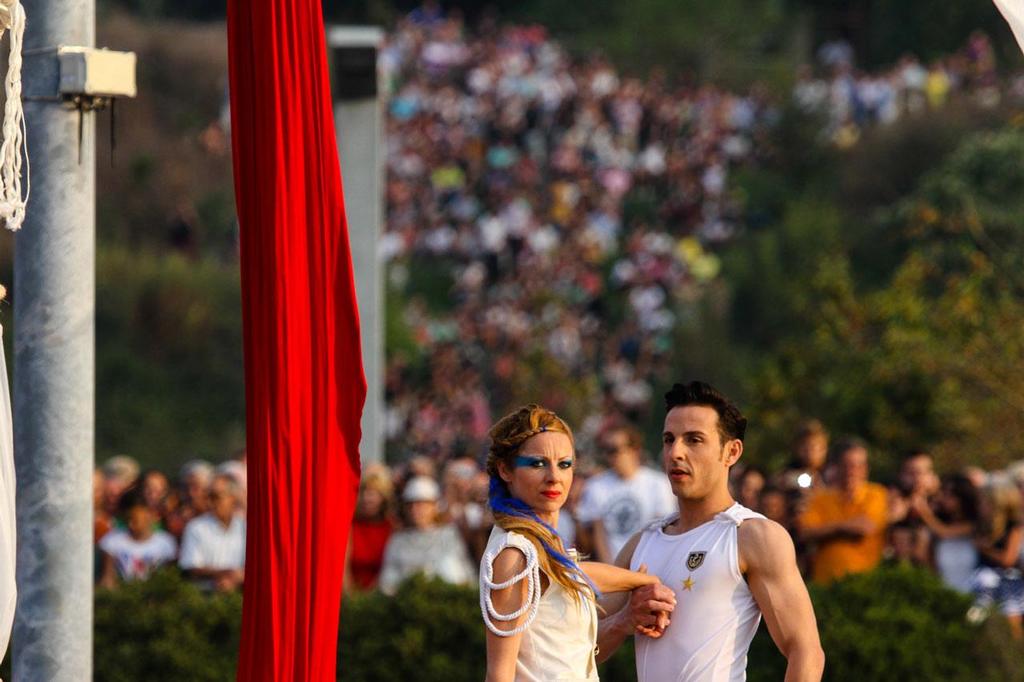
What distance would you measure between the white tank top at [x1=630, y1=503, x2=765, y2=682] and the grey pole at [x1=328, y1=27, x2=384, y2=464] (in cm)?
800

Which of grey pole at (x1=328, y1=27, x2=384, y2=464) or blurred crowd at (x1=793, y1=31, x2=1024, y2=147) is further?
blurred crowd at (x1=793, y1=31, x2=1024, y2=147)

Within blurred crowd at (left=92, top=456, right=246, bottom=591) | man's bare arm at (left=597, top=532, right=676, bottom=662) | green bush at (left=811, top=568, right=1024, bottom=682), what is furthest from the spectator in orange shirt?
man's bare arm at (left=597, top=532, right=676, bottom=662)

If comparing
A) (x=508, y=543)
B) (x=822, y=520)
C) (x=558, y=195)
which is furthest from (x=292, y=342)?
(x=558, y=195)

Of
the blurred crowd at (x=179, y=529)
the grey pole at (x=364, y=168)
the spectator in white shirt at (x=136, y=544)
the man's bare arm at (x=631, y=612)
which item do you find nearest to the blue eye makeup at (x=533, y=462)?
the man's bare arm at (x=631, y=612)

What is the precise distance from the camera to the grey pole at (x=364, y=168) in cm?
1339

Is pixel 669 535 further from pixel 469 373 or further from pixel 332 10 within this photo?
pixel 332 10

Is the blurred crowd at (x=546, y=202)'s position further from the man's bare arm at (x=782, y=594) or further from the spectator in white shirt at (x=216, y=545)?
the man's bare arm at (x=782, y=594)

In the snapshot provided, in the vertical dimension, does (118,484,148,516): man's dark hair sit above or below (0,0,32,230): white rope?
below

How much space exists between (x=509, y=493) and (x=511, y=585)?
292 millimetres

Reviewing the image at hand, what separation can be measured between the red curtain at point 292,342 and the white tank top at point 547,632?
18.3 inches

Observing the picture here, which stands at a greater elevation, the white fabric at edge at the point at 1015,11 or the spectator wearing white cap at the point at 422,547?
the white fabric at edge at the point at 1015,11

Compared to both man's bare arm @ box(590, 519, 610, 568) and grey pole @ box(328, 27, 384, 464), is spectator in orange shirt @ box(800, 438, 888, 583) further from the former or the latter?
grey pole @ box(328, 27, 384, 464)

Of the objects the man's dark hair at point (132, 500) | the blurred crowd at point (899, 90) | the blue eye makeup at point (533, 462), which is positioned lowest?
the man's dark hair at point (132, 500)

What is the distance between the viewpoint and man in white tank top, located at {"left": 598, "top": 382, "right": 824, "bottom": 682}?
5188 millimetres
